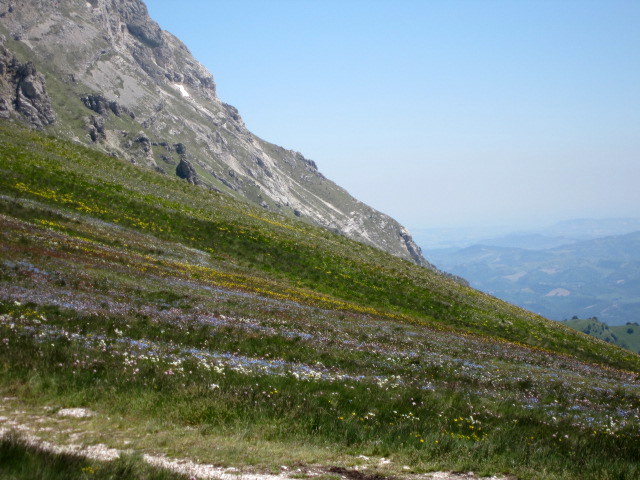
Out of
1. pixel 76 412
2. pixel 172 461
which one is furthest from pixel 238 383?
pixel 172 461

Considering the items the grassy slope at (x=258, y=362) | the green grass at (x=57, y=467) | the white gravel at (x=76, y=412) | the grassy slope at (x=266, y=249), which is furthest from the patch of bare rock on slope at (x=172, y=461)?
the grassy slope at (x=266, y=249)

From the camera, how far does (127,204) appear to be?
51188 mm

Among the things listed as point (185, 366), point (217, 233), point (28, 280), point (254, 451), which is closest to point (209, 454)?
point (254, 451)

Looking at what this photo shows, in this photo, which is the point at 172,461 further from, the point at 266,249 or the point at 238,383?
the point at 266,249

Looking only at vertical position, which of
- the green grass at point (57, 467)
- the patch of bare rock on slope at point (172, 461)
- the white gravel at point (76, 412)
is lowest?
the white gravel at point (76, 412)

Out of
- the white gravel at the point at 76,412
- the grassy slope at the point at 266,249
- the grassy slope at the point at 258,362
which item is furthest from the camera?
the grassy slope at the point at 266,249

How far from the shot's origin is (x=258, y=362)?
1677cm

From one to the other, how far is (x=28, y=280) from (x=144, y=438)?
1535 centimetres

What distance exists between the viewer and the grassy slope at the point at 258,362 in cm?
1058

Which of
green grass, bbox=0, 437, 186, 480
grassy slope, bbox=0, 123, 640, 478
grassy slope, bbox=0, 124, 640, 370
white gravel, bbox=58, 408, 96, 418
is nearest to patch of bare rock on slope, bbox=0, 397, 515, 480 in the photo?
white gravel, bbox=58, 408, 96, 418

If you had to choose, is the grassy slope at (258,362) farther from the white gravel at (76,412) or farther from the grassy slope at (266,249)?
the grassy slope at (266,249)

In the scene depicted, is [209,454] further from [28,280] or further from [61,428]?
[28,280]

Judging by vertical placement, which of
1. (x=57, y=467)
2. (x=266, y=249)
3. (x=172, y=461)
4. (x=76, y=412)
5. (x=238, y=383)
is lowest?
(x=76, y=412)

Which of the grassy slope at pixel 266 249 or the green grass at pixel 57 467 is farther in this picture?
the grassy slope at pixel 266 249
